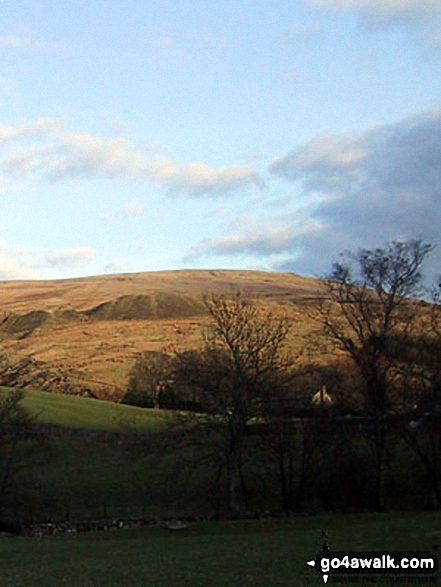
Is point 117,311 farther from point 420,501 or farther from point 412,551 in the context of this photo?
point 412,551

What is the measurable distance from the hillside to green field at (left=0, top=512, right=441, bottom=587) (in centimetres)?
2338

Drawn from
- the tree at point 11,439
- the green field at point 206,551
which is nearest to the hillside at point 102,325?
the tree at point 11,439

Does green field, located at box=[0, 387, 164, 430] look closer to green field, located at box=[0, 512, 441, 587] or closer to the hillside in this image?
the hillside

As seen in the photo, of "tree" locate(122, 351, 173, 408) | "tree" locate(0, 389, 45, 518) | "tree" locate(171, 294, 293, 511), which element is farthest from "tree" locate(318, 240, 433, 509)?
"tree" locate(122, 351, 173, 408)

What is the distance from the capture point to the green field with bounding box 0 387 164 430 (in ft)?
242

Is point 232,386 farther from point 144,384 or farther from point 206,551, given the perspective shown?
point 144,384

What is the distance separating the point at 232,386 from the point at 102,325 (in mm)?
93682

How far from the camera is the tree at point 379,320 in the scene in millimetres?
46594

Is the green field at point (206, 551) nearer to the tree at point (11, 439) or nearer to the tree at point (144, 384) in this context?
the tree at point (11, 439)

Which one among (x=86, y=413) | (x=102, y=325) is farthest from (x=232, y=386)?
(x=102, y=325)

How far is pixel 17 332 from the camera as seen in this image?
142m

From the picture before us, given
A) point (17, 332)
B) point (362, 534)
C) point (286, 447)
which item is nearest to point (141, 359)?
point (17, 332)

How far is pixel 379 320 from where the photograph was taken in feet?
Answer: 156

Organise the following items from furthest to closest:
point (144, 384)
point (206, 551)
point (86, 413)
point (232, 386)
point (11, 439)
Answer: point (144, 384) < point (86, 413) < point (11, 439) < point (232, 386) < point (206, 551)
